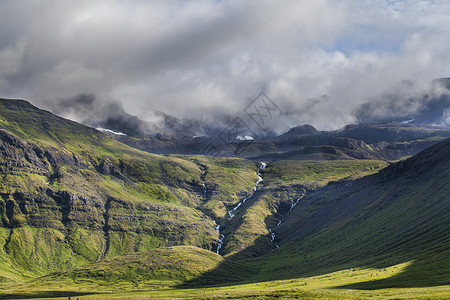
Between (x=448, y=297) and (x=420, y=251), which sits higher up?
(x=420, y=251)

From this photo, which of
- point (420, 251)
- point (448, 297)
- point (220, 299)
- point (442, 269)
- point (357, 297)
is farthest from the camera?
point (420, 251)

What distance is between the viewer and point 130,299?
168 metres

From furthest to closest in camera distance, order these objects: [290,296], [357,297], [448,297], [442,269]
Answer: [442,269]
[290,296]
[357,297]
[448,297]

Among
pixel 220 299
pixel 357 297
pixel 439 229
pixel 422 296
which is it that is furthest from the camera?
pixel 439 229

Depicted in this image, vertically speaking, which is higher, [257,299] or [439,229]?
[439,229]

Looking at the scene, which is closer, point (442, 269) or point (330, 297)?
point (330, 297)

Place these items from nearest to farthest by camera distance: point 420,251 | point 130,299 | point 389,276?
point 389,276 → point 130,299 → point 420,251

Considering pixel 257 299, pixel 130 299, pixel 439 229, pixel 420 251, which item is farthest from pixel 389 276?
pixel 130 299

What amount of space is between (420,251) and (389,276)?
50.2m

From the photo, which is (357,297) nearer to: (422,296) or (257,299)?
(422,296)

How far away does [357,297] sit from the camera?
88812 mm

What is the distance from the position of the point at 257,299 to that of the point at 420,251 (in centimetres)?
11386

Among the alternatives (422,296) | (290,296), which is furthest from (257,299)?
(422,296)

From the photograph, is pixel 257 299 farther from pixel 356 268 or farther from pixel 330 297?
pixel 356 268
